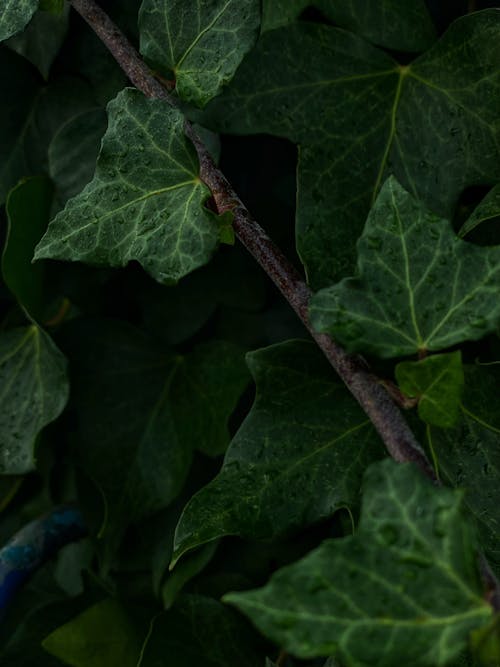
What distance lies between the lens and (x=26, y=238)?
739 millimetres

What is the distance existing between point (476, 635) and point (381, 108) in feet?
1.30

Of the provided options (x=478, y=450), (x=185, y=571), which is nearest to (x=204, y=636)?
(x=185, y=571)

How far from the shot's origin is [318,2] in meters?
0.66

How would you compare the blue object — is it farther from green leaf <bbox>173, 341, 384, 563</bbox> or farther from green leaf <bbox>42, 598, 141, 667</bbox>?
green leaf <bbox>173, 341, 384, 563</bbox>

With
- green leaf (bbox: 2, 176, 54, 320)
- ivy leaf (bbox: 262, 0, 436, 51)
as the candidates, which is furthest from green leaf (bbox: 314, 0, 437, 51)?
green leaf (bbox: 2, 176, 54, 320)

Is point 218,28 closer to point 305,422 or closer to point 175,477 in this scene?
point 305,422

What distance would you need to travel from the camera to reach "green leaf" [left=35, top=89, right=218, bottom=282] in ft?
1.79

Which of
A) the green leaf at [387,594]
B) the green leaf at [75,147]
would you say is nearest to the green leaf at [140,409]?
the green leaf at [75,147]

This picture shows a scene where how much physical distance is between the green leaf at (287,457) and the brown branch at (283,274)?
0.20 ft

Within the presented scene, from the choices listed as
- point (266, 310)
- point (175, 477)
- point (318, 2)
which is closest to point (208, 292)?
point (266, 310)

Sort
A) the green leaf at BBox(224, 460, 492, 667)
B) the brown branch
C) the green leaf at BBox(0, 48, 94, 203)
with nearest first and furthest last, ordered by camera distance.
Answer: the green leaf at BBox(224, 460, 492, 667) < the brown branch < the green leaf at BBox(0, 48, 94, 203)

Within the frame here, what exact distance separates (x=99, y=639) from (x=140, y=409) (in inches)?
7.2

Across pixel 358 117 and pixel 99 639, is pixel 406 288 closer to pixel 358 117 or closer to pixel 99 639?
pixel 358 117

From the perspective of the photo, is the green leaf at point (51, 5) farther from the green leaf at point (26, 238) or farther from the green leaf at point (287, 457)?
the green leaf at point (287, 457)
